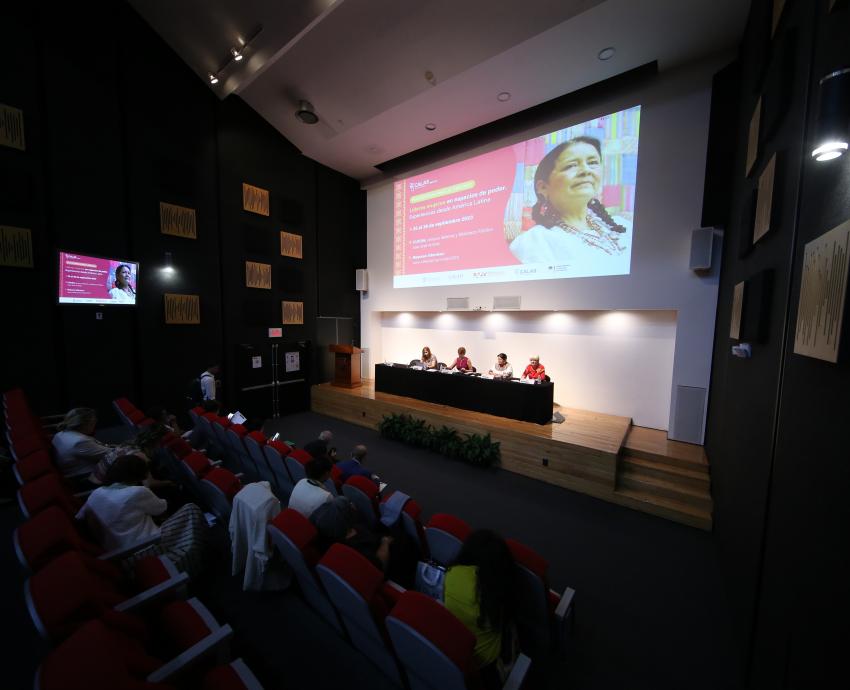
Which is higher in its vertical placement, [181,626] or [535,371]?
[535,371]

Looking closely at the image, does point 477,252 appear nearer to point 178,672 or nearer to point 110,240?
point 110,240

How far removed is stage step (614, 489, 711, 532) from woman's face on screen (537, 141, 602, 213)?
4.10 metres

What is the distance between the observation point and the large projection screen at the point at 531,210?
15.9 ft

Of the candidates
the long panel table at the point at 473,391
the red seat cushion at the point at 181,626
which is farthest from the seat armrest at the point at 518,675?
the long panel table at the point at 473,391

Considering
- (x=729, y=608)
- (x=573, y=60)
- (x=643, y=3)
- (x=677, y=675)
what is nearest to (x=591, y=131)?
(x=573, y=60)

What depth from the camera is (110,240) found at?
439 centimetres

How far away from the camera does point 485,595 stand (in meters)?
1.39

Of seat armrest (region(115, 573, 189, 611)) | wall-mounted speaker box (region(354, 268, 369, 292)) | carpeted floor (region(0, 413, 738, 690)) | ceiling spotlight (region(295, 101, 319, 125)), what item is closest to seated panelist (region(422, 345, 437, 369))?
wall-mounted speaker box (region(354, 268, 369, 292))

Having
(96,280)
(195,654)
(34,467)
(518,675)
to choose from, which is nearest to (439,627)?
(518,675)

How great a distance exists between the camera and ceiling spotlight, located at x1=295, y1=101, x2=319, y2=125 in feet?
17.8

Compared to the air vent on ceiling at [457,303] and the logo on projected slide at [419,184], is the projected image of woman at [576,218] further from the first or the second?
the logo on projected slide at [419,184]

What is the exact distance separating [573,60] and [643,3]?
883 mm

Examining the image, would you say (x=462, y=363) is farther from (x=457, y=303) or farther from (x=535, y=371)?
(x=535, y=371)

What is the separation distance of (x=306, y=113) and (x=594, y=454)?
21.7 feet
